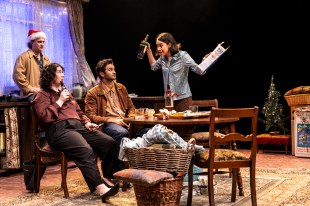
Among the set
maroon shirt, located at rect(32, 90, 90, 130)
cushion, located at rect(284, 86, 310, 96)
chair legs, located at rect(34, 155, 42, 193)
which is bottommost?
chair legs, located at rect(34, 155, 42, 193)

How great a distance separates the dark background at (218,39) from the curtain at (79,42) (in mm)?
312

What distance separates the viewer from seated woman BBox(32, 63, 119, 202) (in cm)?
463

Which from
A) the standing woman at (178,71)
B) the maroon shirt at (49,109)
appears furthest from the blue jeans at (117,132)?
the standing woman at (178,71)

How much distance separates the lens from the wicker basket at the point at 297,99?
279 inches

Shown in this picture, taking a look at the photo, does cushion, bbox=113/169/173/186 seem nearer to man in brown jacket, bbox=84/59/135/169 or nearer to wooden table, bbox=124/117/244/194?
wooden table, bbox=124/117/244/194

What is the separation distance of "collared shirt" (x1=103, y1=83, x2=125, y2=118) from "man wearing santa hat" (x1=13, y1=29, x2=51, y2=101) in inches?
56.6

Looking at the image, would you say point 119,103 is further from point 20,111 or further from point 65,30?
point 65,30

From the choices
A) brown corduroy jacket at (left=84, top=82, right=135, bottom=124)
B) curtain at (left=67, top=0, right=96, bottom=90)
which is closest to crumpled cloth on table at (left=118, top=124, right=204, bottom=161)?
brown corduroy jacket at (left=84, top=82, right=135, bottom=124)

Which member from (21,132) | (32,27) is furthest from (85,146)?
(32,27)

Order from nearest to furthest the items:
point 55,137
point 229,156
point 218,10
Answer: point 229,156 < point 55,137 < point 218,10

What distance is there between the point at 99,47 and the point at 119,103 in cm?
397

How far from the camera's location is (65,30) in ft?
28.6

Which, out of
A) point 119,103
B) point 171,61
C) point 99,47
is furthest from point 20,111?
point 99,47

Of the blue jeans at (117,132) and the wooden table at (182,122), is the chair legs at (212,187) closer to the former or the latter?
the wooden table at (182,122)
